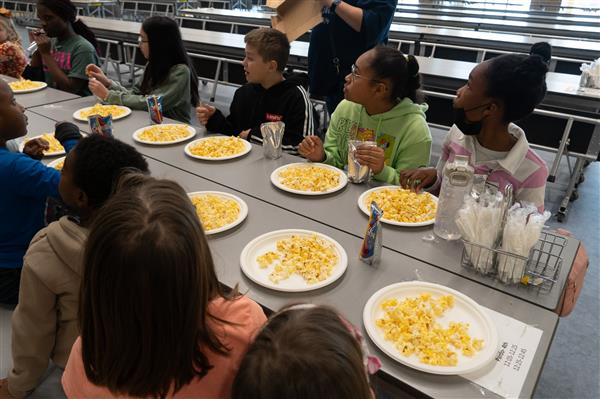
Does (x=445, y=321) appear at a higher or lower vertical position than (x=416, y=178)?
lower

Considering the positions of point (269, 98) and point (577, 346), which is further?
point (269, 98)

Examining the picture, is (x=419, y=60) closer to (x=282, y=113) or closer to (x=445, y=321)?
(x=282, y=113)

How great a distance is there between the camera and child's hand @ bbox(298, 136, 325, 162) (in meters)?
1.85

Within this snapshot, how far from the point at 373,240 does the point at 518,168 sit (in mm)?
737

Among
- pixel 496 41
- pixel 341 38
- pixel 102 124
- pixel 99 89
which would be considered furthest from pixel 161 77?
pixel 496 41

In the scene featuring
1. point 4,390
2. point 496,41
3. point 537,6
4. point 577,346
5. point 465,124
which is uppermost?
A: point 537,6

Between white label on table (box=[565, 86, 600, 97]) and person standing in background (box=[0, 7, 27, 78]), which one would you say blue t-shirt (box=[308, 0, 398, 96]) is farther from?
person standing in background (box=[0, 7, 27, 78])

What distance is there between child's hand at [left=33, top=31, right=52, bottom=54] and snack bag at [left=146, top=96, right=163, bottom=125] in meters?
1.19

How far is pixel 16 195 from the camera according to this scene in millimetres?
1504

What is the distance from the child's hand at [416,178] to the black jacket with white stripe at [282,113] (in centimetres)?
73

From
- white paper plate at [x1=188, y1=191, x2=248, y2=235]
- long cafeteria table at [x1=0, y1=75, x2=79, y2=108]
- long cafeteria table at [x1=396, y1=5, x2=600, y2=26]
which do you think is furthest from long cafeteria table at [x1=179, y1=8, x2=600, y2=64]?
white paper plate at [x1=188, y1=191, x2=248, y2=235]

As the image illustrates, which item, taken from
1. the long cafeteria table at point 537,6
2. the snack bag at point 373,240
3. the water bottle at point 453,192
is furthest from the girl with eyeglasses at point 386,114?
the long cafeteria table at point 537,6

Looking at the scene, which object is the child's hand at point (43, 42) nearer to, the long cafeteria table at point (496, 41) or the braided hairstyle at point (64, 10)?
the braided hairstyle at point (64, 10)

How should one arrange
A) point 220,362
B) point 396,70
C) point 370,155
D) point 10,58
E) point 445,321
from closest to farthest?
point 220,362 → point 445,321 → point 370,155 → point 396,70 → point 10,58
